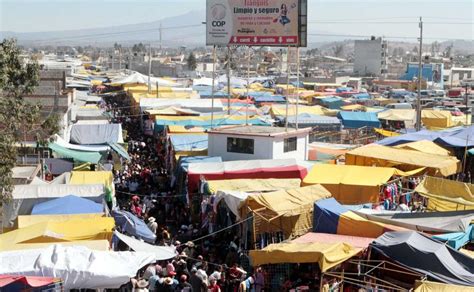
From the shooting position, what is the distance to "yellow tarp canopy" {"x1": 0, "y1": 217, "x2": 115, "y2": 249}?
10.7 metres

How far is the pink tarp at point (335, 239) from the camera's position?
10.7m

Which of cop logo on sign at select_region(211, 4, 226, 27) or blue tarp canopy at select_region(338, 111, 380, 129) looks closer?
cop logo on sign at select_region(211, 4, 226, 27)

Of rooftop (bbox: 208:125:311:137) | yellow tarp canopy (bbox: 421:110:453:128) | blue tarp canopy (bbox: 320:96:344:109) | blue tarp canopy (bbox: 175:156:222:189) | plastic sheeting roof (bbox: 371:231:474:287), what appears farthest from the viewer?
blue tarp canopy (bbox: 320:96:344:109)

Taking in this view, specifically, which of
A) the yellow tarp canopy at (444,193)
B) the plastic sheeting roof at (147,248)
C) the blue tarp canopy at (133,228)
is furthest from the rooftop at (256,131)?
the plastic sheeting roof at (147,248)

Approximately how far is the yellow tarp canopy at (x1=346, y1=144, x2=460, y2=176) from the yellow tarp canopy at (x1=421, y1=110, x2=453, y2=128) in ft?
45.1

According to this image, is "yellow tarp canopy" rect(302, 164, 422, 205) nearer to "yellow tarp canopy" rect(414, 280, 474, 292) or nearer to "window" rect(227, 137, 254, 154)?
"window" rect(227, 137, 254, 154)

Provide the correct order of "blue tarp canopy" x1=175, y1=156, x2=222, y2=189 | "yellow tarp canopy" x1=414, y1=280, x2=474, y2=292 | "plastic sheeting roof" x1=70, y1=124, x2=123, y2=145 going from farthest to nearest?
"plastic sheeting roof" x1=70, y1=124, x2=123, y2=145, "blue tarp canopy" x1=175, y1=156, x2=222, y2=189, "yellow tarp canopy" x1=414, y1=280, x2=474, y2=292

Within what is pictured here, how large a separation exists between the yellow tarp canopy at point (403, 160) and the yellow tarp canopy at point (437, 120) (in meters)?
13.7

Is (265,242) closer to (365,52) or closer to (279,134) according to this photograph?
(279,134)

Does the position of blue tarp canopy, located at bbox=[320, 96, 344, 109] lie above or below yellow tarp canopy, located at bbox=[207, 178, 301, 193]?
below

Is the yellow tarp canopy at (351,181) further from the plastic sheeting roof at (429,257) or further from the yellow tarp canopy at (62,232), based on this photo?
the yellow tarp canopy at (62,232)

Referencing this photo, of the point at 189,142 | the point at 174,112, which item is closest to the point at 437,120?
the point at 174,112

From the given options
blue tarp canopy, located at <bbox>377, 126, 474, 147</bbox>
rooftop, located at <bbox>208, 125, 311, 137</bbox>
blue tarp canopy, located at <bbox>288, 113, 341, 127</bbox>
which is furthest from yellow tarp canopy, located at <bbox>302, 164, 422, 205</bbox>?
blue tarp canopy, located at <bbox>288, 113, 341, 127</bbox>

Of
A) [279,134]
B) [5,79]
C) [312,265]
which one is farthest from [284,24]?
[312,265]
